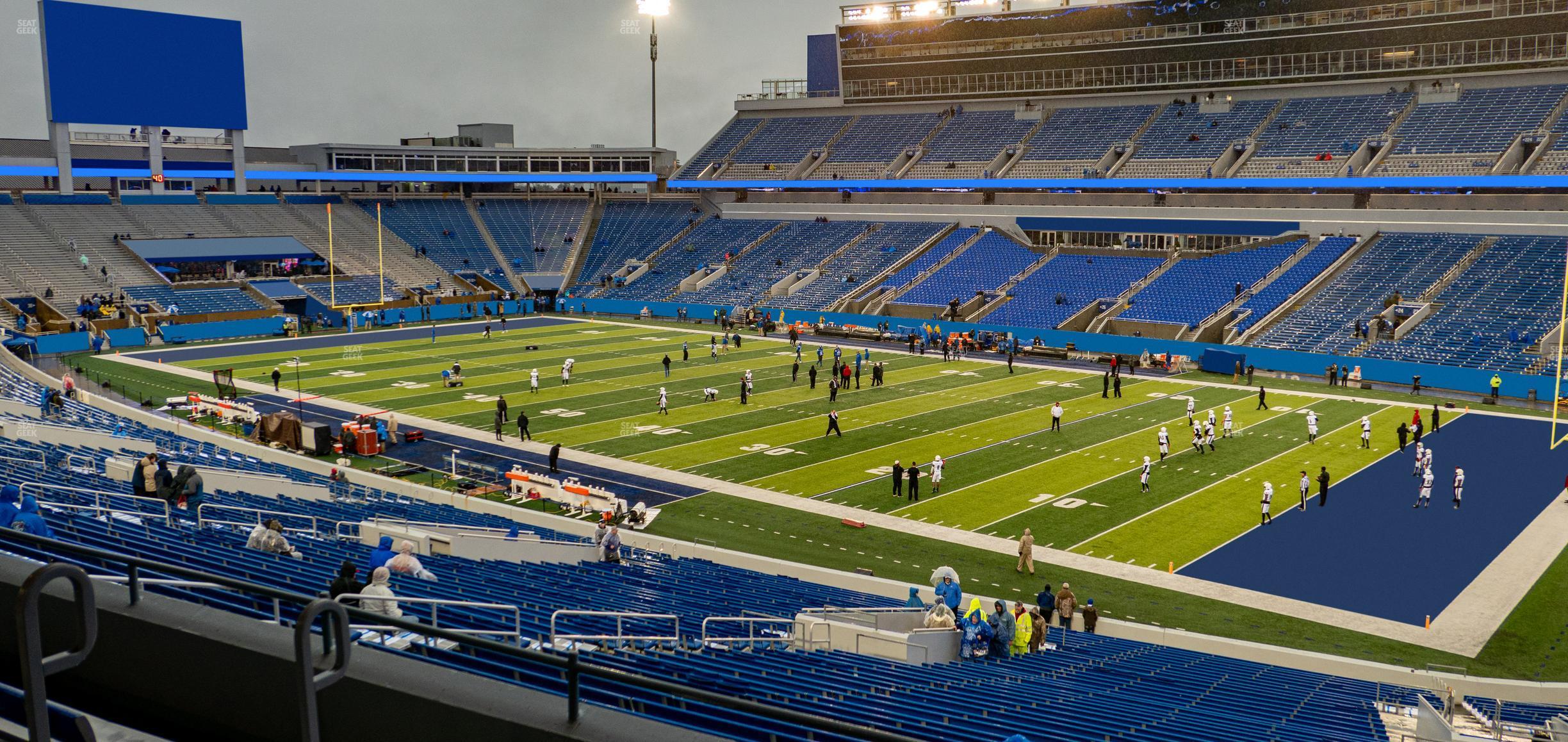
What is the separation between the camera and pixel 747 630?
13453 millimetres

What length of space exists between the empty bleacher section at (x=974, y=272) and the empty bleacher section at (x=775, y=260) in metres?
8.63

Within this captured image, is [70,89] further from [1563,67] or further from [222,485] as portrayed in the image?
[1563,67]

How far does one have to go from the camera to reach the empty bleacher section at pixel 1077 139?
6419cm

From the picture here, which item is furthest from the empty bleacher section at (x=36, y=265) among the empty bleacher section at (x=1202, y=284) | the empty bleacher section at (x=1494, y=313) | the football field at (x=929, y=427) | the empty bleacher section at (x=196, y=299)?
the empty bleacher section at (x=1494, y=313)

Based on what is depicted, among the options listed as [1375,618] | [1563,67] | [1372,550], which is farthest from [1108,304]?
[1375,618]

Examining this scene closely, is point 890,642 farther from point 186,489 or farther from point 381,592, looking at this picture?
point 186,489

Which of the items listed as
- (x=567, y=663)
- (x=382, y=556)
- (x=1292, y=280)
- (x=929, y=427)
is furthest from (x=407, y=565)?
(x=1292, y=280)

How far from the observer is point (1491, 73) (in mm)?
54969

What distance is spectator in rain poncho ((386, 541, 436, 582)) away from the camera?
1069 cm

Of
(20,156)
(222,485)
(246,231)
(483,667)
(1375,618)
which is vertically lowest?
(1375,618)

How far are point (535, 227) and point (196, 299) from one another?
25.8 metres

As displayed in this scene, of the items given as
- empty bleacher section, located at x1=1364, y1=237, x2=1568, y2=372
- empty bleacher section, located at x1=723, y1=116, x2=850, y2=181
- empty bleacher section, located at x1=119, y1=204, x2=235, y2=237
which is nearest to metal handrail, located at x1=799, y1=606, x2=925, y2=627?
empty bleacher section, located at x1=1364, y1=237, x2=1568, y2=372

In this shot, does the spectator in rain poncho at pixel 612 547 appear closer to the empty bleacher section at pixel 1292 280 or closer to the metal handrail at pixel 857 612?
the metal handrail at pixel 857 612

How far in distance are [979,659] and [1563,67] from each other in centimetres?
5538
